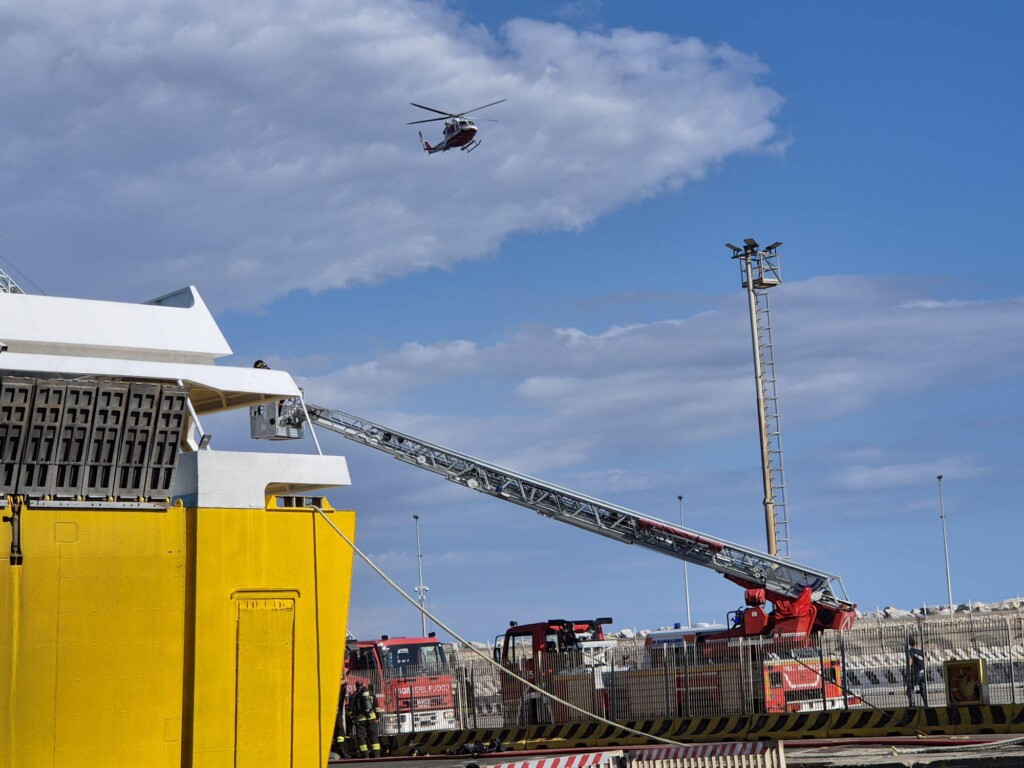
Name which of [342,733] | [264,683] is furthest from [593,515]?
[264,683]

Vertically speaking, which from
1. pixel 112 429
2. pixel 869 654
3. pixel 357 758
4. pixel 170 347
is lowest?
pixel 357 758

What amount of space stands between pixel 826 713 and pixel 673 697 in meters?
3.88

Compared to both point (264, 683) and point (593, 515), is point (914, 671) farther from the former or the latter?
point (264, 683)

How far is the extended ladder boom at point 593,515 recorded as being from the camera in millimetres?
30984

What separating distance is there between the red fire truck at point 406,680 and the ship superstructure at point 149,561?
16.1m

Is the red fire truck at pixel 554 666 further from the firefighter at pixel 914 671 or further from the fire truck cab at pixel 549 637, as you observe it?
the firefighter at pixel 914 671

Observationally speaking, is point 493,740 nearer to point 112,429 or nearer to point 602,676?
point 602,676

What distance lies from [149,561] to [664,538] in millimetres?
19849

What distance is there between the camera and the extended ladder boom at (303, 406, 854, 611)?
31.0 metres

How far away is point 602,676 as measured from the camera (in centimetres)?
2912

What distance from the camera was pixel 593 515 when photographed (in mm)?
32031

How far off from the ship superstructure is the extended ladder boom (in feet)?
54.5

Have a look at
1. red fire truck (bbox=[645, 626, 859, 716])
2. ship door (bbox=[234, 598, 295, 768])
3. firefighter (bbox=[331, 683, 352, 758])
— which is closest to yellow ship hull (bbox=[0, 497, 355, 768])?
ship door (bbox=[234, 598, 295, 768])

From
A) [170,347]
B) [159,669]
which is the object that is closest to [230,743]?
[159,669]
